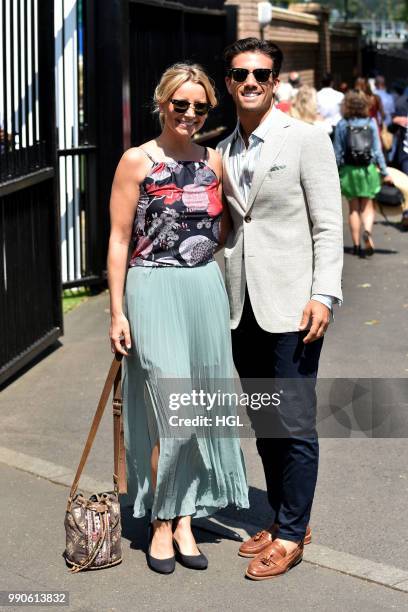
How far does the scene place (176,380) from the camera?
14.8 ft

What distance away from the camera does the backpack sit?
1212cm

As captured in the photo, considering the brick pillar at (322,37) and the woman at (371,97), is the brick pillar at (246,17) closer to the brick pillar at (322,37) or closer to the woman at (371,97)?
the woman at (371,97)

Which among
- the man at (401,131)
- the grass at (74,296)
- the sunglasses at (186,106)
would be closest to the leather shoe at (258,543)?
the sunglasses at (186,106)

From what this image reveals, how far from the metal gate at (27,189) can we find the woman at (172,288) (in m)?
2.73

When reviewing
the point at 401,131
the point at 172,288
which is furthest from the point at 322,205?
the point at 401,131

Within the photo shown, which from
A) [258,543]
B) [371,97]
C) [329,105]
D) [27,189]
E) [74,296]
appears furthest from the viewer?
[329,105]

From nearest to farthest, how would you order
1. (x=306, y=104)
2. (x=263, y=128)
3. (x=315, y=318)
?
1. (x=315, y=318)
2. (x=263, y=128)
3. (x=306, y=104)

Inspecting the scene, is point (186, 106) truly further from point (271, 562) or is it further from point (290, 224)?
point (271, 562)

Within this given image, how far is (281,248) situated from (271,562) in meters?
1.26

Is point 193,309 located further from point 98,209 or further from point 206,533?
point 98,209

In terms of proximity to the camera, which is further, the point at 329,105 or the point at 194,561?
the point at 329,105

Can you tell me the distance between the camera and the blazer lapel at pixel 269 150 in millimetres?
4398

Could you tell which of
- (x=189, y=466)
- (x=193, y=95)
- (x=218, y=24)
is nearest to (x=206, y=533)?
(x=189, y=466)

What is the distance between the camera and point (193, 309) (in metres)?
4.58
